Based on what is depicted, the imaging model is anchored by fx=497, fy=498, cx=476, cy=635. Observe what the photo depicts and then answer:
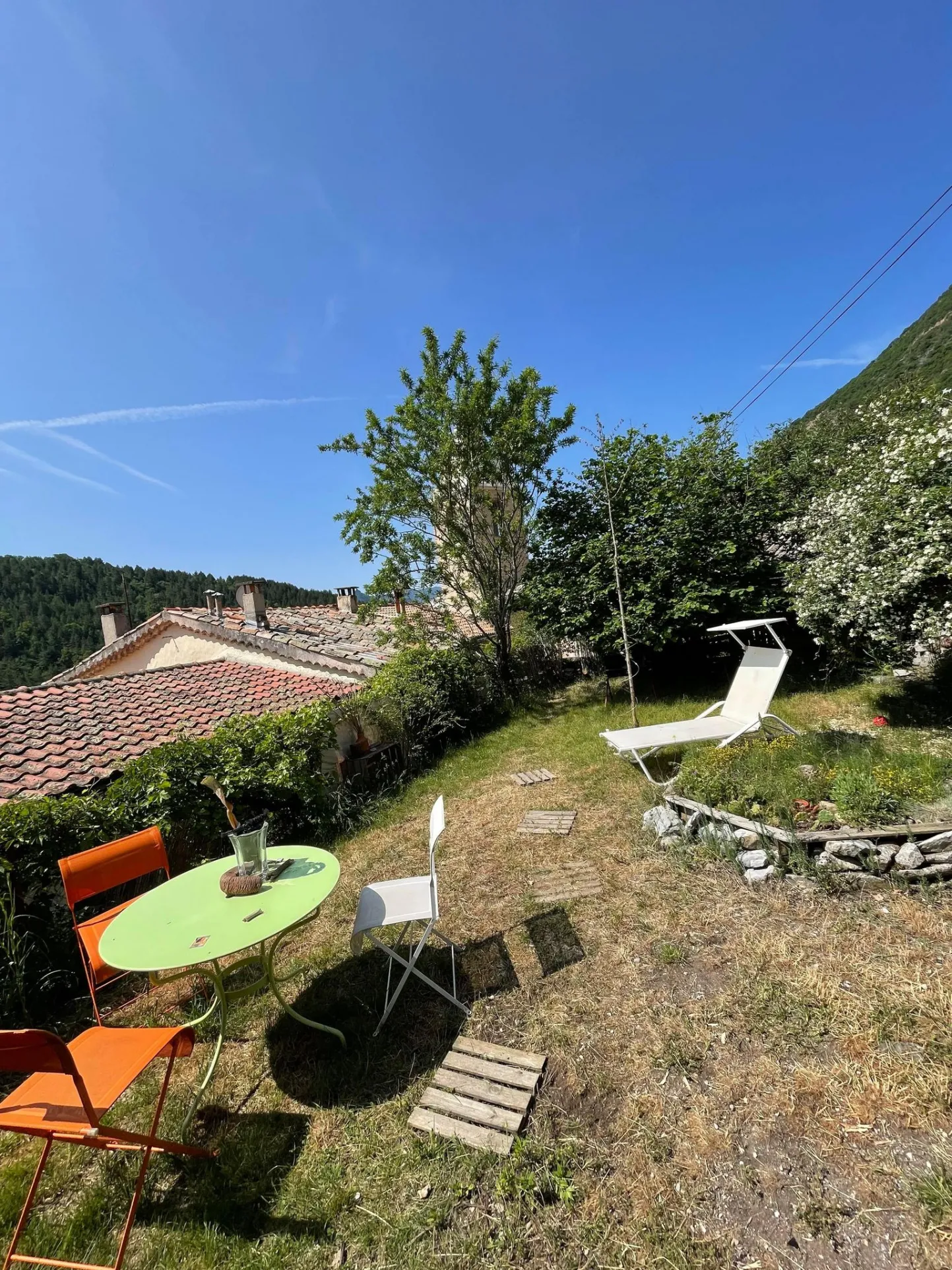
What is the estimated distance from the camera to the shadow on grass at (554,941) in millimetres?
3510

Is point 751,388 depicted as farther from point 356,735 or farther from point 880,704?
point 356,735

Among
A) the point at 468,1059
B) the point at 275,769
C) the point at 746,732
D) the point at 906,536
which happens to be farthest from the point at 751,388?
the point at 468,1059

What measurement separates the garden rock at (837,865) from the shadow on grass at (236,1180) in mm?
3757

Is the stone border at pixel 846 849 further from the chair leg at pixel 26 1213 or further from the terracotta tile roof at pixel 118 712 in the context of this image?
the terracotta tile roof at pixel 118 712

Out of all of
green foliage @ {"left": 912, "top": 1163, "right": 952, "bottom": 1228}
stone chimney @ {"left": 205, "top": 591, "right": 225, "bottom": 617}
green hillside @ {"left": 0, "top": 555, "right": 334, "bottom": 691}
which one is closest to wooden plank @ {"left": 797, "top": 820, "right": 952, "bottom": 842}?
green foliage @ {"left": 912, "top": 1163, "right": 952, "bottom": 1228}

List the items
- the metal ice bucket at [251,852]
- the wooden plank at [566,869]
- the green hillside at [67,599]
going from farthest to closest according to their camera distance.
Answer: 1. the green hillside at [67,599]
2. the wooden plank at [566,869]
3. the metal ice bucket at [251,852]

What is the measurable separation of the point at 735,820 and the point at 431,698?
19.9ft

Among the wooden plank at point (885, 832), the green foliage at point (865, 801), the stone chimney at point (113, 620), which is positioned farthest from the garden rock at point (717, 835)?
the stone chimney at point (113, 620)

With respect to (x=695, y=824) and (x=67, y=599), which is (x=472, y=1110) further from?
(x=67, y=599)

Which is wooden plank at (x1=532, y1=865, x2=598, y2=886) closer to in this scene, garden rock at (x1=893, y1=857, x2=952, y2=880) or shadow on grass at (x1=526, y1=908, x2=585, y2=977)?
shadow on grass at (x1=526, y1=908, x2=585, y2=977)

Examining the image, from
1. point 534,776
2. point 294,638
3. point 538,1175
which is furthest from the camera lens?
point 294,638

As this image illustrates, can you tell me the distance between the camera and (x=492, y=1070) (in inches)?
106

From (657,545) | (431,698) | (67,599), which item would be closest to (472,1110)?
(431,698)

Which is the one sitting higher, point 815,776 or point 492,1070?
point 815,776
